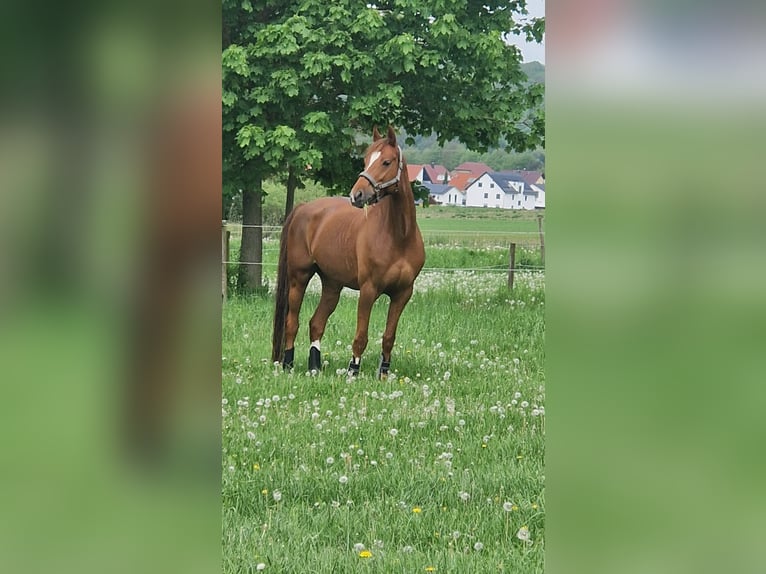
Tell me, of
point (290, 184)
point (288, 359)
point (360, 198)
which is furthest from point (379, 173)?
point (290, 184)

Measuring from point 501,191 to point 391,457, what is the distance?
688 cm

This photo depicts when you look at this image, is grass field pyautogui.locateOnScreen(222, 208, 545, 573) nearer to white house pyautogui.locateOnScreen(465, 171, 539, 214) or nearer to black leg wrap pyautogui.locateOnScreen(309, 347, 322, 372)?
black leg wrap pyautogui.locateOnScreen(309, 347, 322, 372)

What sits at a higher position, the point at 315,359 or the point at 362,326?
the point at 362,326

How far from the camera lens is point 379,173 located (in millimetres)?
5738

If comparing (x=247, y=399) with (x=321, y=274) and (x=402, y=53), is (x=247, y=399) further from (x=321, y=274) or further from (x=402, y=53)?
(x=402, y=53)

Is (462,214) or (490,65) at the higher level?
(490,65)

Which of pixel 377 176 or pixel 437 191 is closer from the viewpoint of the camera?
pixel 377 176

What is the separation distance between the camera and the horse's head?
566 centimetres

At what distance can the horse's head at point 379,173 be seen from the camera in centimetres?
566

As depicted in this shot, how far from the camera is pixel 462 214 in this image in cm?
1073

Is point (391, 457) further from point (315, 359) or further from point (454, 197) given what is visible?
point (454, 197)

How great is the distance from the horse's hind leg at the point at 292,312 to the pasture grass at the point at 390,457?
148 mm
